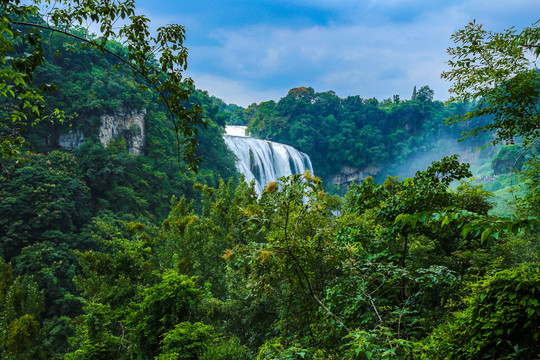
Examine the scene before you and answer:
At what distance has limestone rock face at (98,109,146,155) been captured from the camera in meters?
21.6

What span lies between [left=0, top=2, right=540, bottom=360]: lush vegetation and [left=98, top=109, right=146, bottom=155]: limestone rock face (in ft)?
1.91

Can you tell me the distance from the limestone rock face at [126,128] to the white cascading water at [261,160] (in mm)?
9010

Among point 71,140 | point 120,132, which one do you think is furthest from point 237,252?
point 120,132

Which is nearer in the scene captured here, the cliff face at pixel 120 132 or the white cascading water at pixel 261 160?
the cliff face at pixel 120 132

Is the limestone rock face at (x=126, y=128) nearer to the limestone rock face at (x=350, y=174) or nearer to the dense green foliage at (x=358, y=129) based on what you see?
the dense green foliage at (x=358, y=129)

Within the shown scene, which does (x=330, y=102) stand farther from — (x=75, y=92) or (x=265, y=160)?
(x=75, y=92)

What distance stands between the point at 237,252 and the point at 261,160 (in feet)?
90.3

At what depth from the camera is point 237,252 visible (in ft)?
8.38

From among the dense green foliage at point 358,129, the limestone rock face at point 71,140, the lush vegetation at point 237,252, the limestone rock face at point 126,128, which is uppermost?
the dense green foliage at point 358,129

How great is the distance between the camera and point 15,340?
692 cm

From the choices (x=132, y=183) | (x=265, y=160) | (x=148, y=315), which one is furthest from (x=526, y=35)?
(x=265, y=160)

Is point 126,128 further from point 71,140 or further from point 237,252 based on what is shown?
point 237,252

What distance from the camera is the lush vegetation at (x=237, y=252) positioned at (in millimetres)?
1900

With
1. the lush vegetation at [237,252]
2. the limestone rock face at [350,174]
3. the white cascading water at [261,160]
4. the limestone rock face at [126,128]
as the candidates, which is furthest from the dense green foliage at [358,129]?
the limestone rock face at [126,128]
